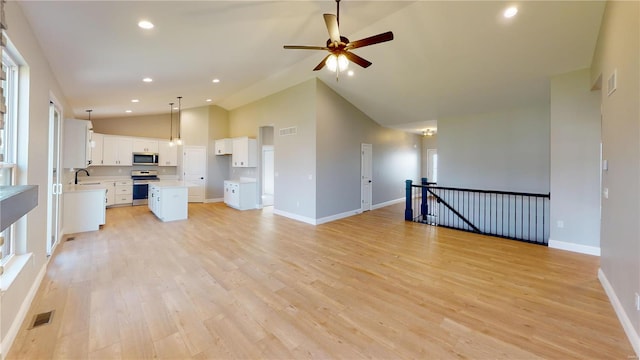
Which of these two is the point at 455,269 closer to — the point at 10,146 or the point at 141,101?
the point at 10,146

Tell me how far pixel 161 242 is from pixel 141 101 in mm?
4168

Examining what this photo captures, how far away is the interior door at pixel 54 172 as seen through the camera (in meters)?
3.83

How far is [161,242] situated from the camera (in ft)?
14.6

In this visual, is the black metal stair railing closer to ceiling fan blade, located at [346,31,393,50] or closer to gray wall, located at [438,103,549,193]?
gray wall, located at [438,103,549,193]

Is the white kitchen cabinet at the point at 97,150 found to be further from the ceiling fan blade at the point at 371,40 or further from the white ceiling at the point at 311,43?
the ceiling fan blade at the point at 371,40

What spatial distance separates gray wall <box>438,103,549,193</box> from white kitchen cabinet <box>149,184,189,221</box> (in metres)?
6.71

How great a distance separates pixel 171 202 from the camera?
6.13 meters

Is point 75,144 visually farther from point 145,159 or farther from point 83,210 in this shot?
point 145,159

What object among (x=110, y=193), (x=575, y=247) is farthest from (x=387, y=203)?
(x=110, y=193)

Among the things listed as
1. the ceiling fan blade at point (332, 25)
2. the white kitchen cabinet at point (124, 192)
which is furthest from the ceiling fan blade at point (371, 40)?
the white kitchen cabinet at point (124, 192)

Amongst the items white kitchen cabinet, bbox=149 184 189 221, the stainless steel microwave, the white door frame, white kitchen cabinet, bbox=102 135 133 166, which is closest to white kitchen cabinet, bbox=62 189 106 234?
the white door frame

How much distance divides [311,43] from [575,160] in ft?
15.5

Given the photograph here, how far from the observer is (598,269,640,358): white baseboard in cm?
192

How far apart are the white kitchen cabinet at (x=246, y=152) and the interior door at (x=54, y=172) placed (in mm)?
4183
